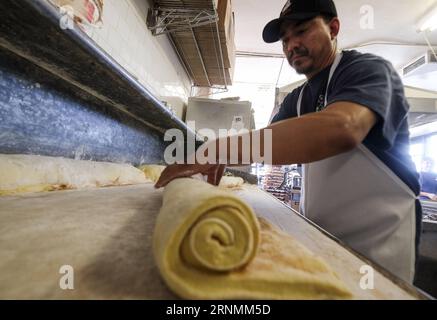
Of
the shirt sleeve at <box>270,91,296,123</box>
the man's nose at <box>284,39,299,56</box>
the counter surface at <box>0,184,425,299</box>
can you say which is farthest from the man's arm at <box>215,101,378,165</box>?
the shirt sleeve at <box>270,91,296,123</box>

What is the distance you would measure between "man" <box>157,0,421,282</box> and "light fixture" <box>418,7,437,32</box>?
3.04 meters

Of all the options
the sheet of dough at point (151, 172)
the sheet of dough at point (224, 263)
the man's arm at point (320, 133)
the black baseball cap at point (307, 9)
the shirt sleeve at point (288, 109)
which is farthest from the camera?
the sheet of dough at point (151, 172)

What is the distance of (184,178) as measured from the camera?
82 centimetres

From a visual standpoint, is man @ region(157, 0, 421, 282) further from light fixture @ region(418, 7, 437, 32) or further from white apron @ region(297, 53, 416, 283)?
light fixture @ region(418, 7, 437, 32)

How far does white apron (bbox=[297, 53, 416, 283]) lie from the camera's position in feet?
2.74

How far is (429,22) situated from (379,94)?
12.1 feet

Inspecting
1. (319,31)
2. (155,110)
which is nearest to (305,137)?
(319,31)

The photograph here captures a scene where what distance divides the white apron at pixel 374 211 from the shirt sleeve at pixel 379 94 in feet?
0.43

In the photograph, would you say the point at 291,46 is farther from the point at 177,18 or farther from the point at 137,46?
the point at 177,18

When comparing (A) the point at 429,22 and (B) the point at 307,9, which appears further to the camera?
(A) the point at 429,22

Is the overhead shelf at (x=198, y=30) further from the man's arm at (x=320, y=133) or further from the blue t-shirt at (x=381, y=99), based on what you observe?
the man's arm at (x=320, y=133)

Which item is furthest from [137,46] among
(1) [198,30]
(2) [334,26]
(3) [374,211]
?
(3) [374,211]

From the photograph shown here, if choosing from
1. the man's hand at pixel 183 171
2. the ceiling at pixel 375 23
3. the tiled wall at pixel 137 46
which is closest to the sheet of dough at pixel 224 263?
the man's hand at pixel 183 171

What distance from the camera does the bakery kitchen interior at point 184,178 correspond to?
344 millimetres
